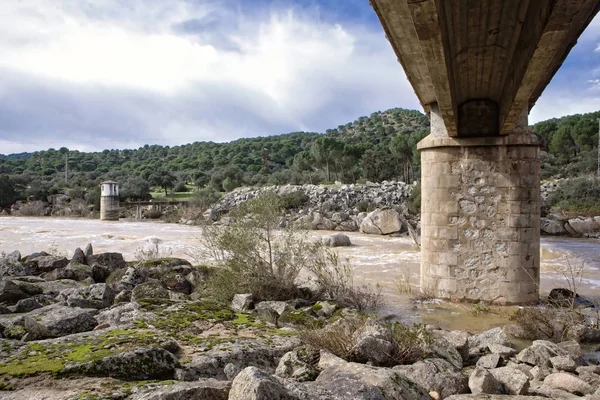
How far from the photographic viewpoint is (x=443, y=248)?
7938 millimetres

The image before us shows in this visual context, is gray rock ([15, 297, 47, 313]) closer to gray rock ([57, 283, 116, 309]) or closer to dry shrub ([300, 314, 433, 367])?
gray rock ([57, 283, 116, 309])

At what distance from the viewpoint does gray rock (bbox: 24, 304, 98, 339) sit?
12.2 ft

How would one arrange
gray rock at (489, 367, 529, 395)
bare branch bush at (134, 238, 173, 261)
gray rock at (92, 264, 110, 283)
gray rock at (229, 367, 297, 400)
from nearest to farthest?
gray rock at (229, 367, 297, 400) → gray rock at (489, 367, 529, 395) → gray rock at (92, 264, 110, 283) → bare branch bush at (134, 238, 173, 261)

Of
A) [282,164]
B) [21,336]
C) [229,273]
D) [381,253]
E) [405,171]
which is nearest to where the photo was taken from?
[21,336]

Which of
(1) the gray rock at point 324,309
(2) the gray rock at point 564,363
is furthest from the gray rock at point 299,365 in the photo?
(2) the gray rock at point 564,363

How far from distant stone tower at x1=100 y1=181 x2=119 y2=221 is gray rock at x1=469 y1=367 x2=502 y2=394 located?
2818 centimetres

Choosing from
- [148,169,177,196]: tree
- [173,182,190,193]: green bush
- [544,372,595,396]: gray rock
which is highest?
[148,169,177,196]: tree

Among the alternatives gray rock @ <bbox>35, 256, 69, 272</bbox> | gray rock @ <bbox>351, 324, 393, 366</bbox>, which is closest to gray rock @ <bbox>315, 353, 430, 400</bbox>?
gray rock @ <bbox>351, 324, 393, 366</bbox>

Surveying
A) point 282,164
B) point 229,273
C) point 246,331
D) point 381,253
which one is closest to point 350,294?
point 229,273

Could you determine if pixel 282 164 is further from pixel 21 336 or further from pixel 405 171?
pixel 21 336

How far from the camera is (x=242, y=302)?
626 cm

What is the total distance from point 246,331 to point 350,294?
11.0 ft

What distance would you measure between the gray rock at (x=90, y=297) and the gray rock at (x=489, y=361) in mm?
4219

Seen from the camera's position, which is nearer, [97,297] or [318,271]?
[97,297]
